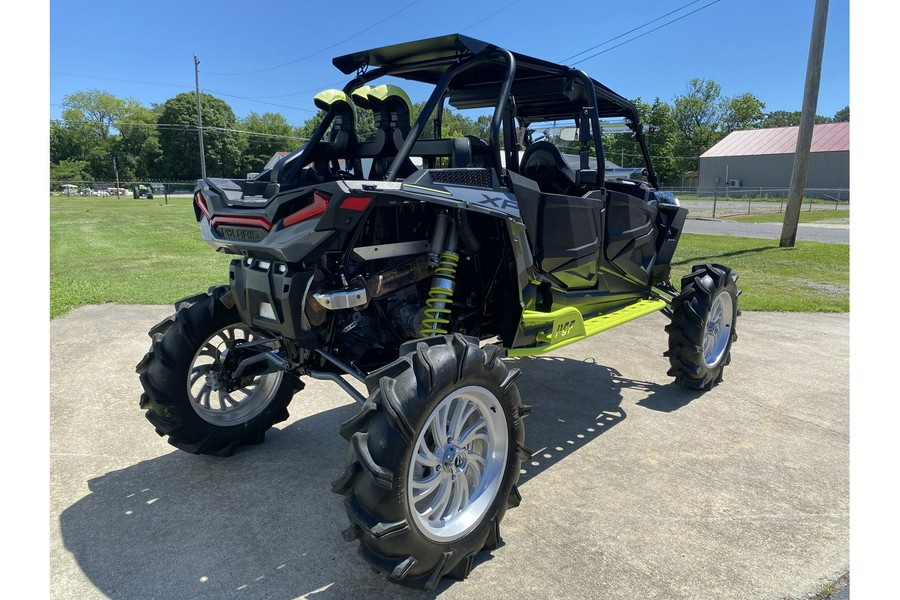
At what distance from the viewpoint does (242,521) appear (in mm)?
3357

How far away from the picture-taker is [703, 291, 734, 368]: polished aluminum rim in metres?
5.61

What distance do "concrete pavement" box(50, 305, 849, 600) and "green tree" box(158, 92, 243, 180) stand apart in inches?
2963

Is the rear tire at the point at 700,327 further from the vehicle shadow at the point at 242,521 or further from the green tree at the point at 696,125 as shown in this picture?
the green tree at the point at 696,125

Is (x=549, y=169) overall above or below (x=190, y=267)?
above

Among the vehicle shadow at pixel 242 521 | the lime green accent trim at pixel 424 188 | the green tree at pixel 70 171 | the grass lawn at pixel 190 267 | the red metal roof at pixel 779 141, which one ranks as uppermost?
the red metal roof at pixel 779 141

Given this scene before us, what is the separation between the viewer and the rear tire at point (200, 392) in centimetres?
382

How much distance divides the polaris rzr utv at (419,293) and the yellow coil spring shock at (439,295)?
0.04 feet

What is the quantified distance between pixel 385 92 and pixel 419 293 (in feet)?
4.31

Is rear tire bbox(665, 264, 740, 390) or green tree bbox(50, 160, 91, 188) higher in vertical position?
green tree bbox(50, 160, 91, 188)

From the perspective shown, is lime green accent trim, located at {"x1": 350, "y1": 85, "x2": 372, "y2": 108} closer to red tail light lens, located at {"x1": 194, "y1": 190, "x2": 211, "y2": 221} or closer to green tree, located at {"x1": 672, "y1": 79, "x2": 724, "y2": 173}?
red tail light lens, located at {"x1": 194, "y1": 190, "x2": 211, "y2": 221}

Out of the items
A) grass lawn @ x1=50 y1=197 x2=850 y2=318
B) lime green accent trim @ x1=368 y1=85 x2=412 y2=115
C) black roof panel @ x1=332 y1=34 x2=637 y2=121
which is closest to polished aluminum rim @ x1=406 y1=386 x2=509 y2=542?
lime green accent trim @ x1=368 y1=85 x2=412 y2=115

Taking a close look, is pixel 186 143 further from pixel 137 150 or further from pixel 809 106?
pixel 809 106

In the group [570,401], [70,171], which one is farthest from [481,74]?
[70,171]

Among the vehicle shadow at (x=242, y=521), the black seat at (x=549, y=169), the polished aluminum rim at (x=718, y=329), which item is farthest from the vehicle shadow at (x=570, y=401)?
the black seat at (x=549, y=169)
